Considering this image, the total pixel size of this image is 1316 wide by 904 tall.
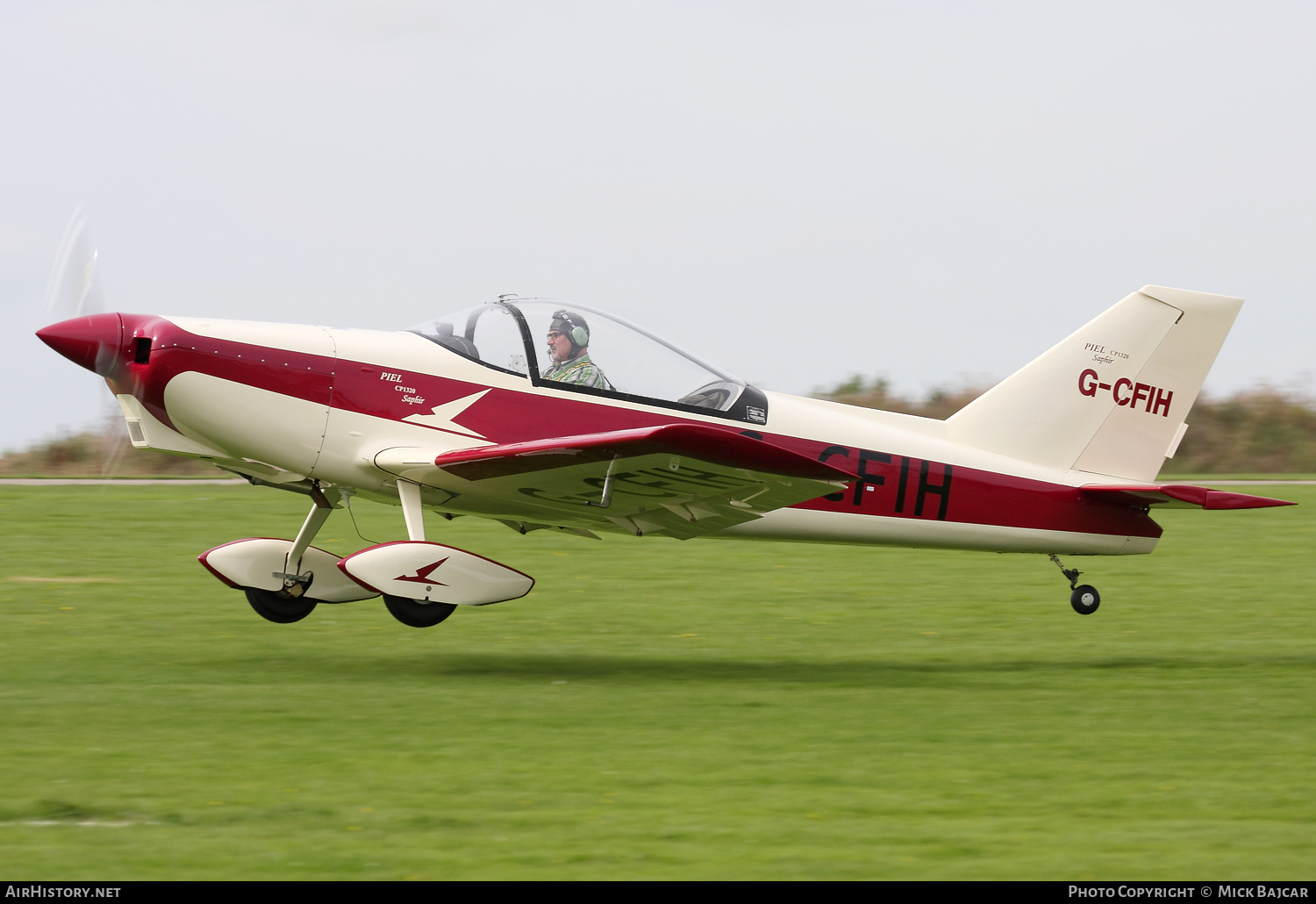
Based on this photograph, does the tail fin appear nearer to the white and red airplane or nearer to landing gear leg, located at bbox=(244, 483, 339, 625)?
the white and red airplane

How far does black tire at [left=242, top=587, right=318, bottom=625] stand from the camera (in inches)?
359

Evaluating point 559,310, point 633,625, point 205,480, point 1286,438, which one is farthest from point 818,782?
point 1286,438

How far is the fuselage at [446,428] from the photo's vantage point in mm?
8078

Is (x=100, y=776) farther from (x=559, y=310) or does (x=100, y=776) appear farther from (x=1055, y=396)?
(x=1055, y=396)

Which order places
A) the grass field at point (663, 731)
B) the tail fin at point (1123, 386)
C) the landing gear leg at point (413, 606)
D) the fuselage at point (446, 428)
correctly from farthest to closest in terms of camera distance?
the tail fin at point (1123, 386) → the landing gear leg at point (413, 606) → the fuselage at point (446, 428) → the grass field at point (663, 731)

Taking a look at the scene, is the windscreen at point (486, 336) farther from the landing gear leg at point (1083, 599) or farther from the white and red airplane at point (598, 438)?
the landing gear leg at point (1083, 599)

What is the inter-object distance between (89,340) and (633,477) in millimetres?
3356

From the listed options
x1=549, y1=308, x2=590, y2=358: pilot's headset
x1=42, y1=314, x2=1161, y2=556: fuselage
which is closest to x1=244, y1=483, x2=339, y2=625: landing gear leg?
x1=42, y1=314, x2=1161, y2=556: fuselage

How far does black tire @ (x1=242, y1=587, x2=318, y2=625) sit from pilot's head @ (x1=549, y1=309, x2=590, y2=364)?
8.34ft

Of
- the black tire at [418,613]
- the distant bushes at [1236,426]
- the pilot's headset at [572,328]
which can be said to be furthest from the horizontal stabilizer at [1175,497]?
the distant bushes at [1236,426]

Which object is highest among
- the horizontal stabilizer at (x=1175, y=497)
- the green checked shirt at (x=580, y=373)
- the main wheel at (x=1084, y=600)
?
the green checked shirt at (x=580, y=373)

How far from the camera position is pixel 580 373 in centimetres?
857

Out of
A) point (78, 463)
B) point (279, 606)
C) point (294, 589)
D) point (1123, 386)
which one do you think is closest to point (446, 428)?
point (294, 589)

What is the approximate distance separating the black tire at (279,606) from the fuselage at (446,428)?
0.88 meters
